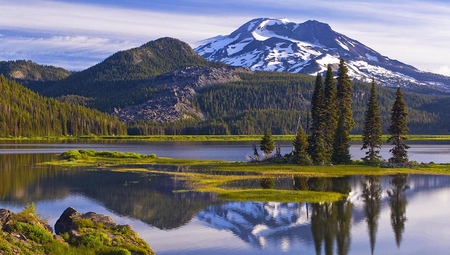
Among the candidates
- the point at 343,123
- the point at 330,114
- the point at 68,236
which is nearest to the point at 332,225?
the point at 68,236

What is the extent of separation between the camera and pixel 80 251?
29.4 m

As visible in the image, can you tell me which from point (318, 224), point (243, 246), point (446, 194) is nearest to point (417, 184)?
point (446, 194)

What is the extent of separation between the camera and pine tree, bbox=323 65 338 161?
9344 cm

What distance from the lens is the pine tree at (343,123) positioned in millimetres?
92981

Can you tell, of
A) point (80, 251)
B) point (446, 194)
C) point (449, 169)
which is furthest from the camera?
point (449, 169)

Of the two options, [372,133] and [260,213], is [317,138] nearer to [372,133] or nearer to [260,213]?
[372,133]

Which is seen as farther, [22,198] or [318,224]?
[22,198]

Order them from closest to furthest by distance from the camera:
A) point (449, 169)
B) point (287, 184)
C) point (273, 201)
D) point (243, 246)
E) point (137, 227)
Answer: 1. point (243, 246)
2. point (137, 227)
3. point (273, 201)
4. point (287, 184)
5. point (449, 169)

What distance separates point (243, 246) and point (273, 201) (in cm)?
Answer: 1706

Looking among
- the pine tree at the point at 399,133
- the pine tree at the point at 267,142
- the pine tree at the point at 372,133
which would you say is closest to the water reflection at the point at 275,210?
the pine tree at the point at 399,133

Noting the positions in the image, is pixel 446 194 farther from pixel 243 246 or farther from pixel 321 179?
pixel 243 246

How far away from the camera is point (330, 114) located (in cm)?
9531

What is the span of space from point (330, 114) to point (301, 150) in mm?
10786

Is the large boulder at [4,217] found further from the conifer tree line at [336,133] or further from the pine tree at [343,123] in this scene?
the pine tree at [343,123]
